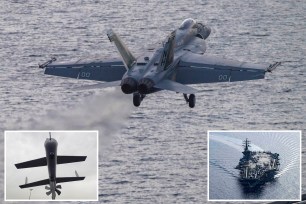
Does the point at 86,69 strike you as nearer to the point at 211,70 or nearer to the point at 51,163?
the point at 51,163

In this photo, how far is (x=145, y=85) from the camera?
150 metres

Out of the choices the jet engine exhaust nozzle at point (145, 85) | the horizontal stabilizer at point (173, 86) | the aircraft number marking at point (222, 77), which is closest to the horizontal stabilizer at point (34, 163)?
the jet engine exhaust nozzle at point (145, 85)

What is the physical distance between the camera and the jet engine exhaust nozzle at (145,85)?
150 meters

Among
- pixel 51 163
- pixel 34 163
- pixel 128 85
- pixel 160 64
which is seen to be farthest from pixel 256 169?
pixel 128 85

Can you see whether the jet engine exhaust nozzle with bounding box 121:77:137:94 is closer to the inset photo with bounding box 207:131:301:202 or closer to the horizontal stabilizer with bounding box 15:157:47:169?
the horizontal stabilizer with bounding box 15:157:47:169

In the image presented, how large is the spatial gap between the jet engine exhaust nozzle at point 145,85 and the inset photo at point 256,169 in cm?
2386

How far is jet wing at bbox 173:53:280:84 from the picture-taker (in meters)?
161

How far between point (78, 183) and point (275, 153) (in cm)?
2820

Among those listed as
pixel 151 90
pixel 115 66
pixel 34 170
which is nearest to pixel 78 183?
pixel 34 170

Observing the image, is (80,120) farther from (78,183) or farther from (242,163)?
(242,163)

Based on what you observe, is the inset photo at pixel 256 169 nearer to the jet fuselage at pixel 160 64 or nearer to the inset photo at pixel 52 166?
the jet fuselage at pixel 160 64

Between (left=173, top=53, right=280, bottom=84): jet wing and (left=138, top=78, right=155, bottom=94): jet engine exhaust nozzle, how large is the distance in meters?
11.6

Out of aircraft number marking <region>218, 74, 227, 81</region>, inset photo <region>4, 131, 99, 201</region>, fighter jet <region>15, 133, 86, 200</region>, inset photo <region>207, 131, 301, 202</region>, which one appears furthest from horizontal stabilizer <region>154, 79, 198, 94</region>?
inset photo <region>207, 131, 301, 202</region>

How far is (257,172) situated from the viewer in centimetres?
18500
